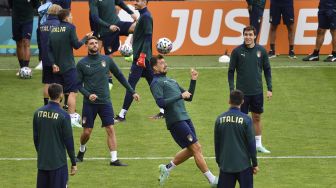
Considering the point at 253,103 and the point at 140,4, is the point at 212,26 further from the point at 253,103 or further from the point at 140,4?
the point at 253,103

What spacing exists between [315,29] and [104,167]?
1143 cm

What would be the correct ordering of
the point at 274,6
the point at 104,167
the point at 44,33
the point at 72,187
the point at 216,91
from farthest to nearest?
the point at 274,6, the point at 216,91, the point at 44,33, the point at 104,167, the point at 72,187

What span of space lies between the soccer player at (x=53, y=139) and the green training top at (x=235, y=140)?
2244mm

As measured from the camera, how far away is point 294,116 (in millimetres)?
22484

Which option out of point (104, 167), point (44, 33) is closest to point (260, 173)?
point (104, 167)

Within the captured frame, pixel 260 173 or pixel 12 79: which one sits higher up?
pixel 260 173

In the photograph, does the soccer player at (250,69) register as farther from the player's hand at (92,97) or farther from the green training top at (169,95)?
the player's hand at (92,97)

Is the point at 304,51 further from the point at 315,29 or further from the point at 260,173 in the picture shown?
the point at 260,173

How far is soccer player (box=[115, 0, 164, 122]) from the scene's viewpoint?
21328 millimetres

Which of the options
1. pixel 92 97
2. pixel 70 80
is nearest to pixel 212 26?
pixel 70 80

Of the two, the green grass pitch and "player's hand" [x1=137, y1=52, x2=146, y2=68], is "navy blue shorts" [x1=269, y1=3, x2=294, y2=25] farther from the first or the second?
"player's hand" [x1=137, y1=52, x2=146, y2=68]

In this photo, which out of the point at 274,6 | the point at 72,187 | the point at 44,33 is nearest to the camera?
the point at 72,187

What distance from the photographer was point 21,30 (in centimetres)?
2602

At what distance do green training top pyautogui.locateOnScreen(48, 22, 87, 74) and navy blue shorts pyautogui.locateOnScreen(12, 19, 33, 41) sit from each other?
543cm
